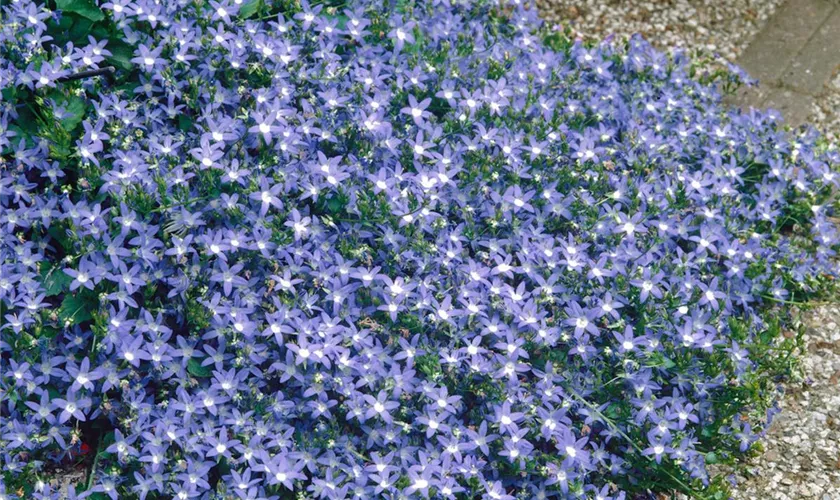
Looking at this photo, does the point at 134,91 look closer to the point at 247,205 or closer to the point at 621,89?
the point at 247,205

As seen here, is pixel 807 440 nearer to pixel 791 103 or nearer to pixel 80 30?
pixel 791 103

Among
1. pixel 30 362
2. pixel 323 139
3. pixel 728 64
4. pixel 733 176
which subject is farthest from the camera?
pixel 728 64

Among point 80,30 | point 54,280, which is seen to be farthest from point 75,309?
point 80,30

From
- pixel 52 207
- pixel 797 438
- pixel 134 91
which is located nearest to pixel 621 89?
pixel 797 438

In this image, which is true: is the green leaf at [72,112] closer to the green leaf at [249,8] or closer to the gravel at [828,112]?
the green leaf at [249,8]

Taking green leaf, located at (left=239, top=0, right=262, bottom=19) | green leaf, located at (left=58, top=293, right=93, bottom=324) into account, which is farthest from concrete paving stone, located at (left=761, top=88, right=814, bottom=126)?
green leaf, located at (left=58, top=293, right=93, bottom=324)

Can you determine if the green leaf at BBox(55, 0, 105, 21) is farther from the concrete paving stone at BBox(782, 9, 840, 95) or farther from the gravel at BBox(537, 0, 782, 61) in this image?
the concrete paving stone at BBox(782, 9, 840, 95)
